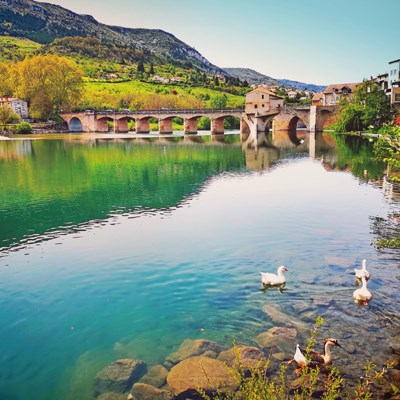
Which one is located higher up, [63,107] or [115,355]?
[63,107]

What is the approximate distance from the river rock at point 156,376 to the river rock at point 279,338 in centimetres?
227

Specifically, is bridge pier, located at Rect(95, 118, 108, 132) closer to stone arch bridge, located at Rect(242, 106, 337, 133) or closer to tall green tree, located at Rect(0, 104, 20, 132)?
tall green tree, located at Rect(0, 104, 20, 132)

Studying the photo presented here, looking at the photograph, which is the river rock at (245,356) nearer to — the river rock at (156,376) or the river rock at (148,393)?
the river rock at (156,376)

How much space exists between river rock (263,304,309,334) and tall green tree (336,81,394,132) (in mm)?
60889

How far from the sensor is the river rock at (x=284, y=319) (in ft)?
32.6

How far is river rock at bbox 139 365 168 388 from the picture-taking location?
813 cm

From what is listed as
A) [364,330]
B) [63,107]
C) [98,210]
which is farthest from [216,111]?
[364,330]

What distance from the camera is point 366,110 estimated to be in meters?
70.0

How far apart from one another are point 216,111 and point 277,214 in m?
82.5

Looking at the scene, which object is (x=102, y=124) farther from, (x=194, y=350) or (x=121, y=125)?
(x=194, y=350)

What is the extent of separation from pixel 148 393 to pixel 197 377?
3.25 feet

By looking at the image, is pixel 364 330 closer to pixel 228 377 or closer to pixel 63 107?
pixel 228 377

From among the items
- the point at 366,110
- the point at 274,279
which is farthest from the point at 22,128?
the point at 274,279

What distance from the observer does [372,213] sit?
68.8 ft
